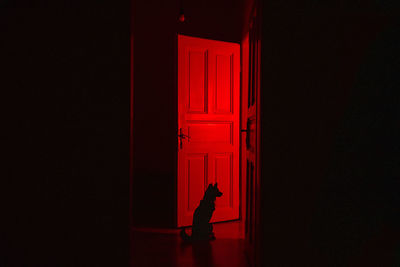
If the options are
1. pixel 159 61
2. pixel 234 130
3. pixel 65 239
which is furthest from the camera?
pixel 234 130

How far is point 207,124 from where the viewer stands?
3.79 metres

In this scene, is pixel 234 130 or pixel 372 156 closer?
pixel 372 156

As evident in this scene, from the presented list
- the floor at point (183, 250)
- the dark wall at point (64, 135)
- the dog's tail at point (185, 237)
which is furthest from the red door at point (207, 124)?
the dark wall at point (64, 135)

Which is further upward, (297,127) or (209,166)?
(297,127)

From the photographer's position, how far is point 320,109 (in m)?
1.96

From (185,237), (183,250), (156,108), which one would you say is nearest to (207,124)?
(156,108)

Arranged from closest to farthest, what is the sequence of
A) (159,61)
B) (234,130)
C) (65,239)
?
(65,239) → (159,61) → (234,130)

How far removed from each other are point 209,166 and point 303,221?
192 centimetres

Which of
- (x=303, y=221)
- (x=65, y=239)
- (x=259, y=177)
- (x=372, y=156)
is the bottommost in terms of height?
(x=65, y=239)

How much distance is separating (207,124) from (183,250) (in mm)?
1487

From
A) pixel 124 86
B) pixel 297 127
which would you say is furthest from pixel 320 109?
pixel 124 86

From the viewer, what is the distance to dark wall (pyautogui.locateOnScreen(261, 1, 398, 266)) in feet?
6.38

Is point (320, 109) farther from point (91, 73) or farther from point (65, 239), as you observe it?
point (65, 239)

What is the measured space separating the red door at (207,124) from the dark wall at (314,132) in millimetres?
1789
